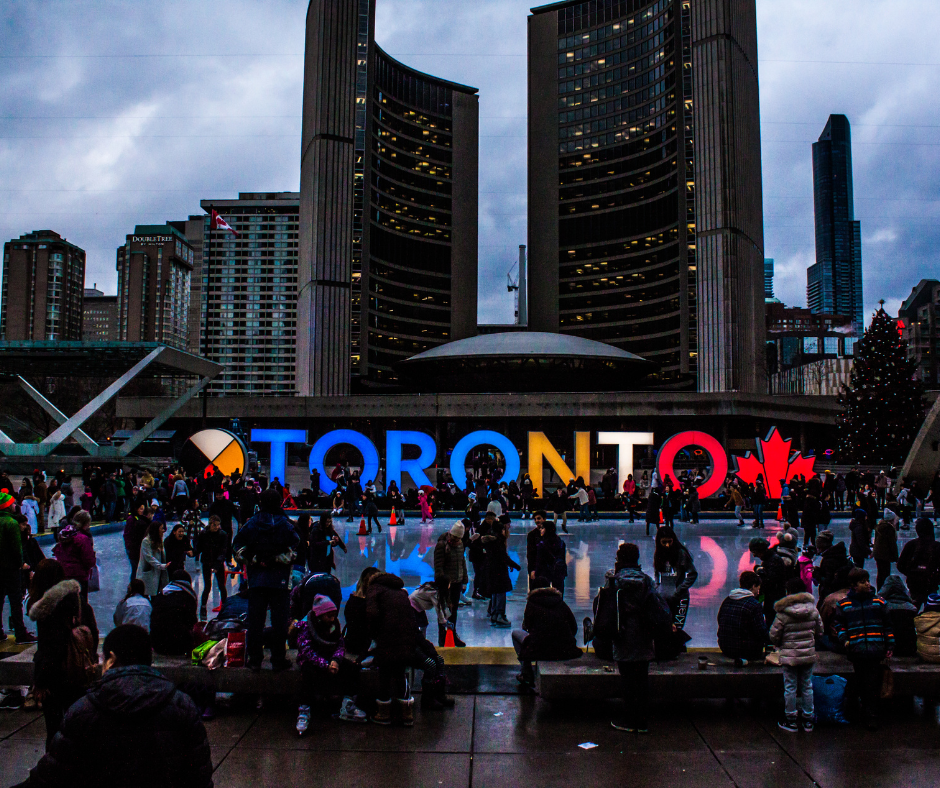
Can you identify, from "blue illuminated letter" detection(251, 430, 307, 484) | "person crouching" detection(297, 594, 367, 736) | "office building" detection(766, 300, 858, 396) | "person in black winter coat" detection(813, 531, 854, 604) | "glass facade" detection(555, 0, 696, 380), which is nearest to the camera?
"person crouching" detection(297, 594, 367, 736)

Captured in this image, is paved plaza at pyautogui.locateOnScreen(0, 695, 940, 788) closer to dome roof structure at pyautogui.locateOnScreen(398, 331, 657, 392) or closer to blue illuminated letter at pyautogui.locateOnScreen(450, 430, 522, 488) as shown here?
blue illuminated letter at pyautogui.locateOnScreen(450, 430, 522, 488)

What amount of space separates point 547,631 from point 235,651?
290cm

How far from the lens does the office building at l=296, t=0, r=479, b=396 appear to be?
81.4 metres

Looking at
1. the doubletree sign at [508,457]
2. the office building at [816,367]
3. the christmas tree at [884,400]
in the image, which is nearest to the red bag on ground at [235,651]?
the doubletree sign at [508,457]

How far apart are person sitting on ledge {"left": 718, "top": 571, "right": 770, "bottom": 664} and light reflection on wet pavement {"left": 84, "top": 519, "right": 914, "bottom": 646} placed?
2348 millimetres

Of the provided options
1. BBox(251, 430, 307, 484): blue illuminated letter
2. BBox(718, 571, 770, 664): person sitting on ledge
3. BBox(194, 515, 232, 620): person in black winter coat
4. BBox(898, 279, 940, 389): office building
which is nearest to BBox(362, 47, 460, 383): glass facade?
BBox(251, 430, 307, 484): blue illuminated letter

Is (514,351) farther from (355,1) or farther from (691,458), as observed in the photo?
(355,1)

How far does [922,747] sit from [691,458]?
59.2 meters

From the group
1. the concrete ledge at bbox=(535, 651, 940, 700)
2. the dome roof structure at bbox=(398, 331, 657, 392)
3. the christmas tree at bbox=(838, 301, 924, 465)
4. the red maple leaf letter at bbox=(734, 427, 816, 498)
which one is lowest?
the concrete ledge at bbox=(535, 651, 940, 700)

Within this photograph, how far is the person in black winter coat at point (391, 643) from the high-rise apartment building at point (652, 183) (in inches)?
2792

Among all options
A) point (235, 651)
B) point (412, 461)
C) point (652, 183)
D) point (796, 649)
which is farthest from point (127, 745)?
point (652, 183)

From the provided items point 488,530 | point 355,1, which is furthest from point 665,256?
point 488,530

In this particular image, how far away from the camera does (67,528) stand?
8.65m

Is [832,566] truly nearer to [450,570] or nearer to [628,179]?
[450,570]
